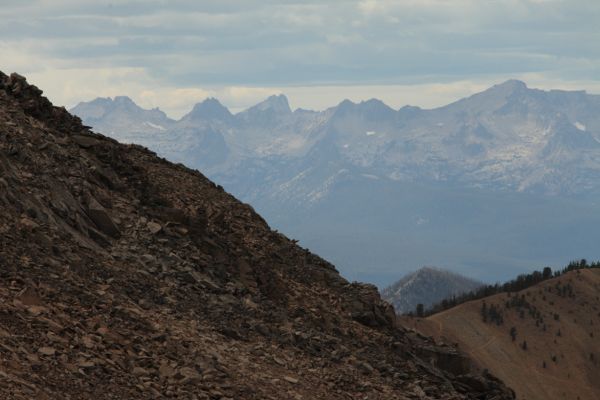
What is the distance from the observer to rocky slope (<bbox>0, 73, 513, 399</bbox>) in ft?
60.6

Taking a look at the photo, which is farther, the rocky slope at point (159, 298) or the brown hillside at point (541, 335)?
the brown hillside at point (541, 335)

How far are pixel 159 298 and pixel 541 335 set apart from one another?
305 ft

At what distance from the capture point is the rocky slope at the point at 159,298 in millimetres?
18469

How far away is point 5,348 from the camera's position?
1686cm

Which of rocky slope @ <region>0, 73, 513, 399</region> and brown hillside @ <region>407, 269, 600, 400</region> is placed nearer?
rocky slope @ <region>0, 73, 513, 399</region>

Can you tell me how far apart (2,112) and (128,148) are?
26.1 ft

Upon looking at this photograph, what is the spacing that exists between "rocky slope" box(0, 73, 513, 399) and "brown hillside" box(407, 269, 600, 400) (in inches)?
2417

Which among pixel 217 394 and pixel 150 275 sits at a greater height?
pixel 150 275

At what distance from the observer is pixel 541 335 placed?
111m

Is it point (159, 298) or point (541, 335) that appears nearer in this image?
point (159, 298)

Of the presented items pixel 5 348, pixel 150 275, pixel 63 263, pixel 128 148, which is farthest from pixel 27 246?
pixel 128 148

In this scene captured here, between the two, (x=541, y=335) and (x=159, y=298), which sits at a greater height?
(x=541, y=335)

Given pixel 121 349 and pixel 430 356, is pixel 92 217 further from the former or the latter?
pixel 430 356

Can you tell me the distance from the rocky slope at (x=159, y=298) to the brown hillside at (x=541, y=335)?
61381 mm
